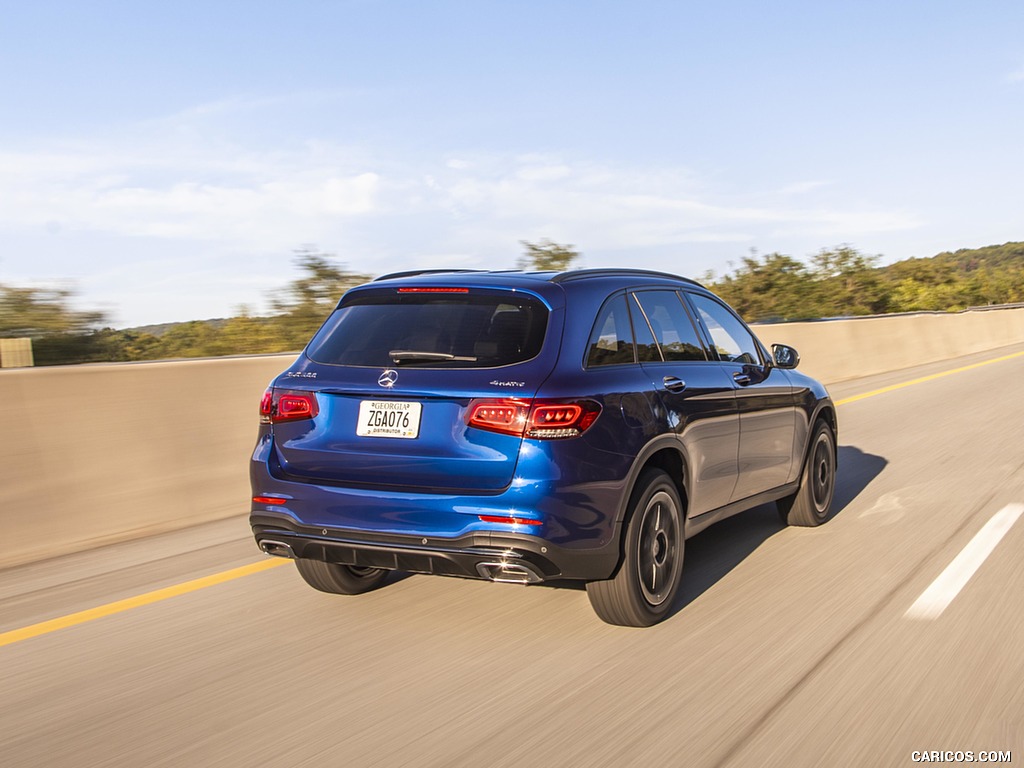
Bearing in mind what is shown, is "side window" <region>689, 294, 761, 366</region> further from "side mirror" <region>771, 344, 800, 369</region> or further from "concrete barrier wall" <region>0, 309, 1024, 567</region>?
"concrete barrier wall" <region>0, 309, 1024, 567</region>

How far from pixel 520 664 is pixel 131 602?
7.66 ft

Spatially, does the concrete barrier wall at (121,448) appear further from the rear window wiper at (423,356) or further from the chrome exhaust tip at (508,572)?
the chrome exhaust tip at (508,572)

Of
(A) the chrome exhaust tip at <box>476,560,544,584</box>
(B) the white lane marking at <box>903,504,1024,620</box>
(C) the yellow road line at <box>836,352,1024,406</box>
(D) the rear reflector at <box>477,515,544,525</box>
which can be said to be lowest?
(C) the yellow road line at <box>836,352,1024,406</box>

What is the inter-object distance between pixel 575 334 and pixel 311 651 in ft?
5.95

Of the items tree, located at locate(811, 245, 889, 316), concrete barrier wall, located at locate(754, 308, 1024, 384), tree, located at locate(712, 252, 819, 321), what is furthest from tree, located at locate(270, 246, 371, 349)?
tree, located at locate(811, 245, 889, 316)

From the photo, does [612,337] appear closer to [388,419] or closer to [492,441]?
[492,441]

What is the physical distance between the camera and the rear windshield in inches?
193

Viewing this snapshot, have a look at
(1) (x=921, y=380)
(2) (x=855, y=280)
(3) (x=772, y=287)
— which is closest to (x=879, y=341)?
(1) (x=921, y=380)

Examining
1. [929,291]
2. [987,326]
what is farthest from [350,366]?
[929,291]

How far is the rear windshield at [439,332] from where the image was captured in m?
4.91

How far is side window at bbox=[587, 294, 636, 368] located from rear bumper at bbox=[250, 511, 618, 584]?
0.86 metres

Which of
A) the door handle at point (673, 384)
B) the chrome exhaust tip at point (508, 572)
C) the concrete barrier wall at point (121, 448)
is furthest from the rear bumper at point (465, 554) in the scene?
the concrete barrier wall at point (121, 448)

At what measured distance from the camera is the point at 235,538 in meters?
7.44

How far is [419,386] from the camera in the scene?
4.84m
